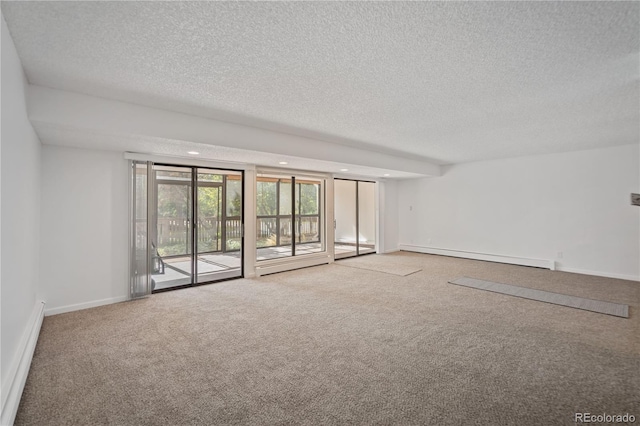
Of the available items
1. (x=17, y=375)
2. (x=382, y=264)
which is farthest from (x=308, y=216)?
(x=17, y=375)

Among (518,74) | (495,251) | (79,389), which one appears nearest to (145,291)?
(79,389)

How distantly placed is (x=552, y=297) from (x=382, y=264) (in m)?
3.23

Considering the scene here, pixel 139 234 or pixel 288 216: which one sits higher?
pixel 288 216

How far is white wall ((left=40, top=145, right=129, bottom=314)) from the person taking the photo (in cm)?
377

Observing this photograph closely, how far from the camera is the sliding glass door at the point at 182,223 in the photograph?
4.40m

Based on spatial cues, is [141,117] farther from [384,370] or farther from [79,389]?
[384,370]

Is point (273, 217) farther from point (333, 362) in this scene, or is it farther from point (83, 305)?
point (333, 362)

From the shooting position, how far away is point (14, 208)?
2.19 metres

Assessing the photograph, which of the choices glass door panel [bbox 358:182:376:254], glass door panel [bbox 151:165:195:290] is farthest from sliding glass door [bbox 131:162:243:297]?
glass door panel [bbox 358:182:376:254]

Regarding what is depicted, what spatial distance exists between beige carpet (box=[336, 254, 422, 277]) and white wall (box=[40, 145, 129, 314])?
14.6 feet

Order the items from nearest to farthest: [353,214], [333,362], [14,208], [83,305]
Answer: [14,208]
[333,362]
[83,305]
[353,214]

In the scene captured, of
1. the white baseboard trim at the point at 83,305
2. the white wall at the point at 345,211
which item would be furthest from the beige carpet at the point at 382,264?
the white baseboard trim at the point at 83,305

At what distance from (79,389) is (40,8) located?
2541 mm
